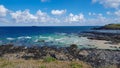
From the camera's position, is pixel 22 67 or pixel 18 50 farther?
pixel 18 50

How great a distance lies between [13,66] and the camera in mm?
14102

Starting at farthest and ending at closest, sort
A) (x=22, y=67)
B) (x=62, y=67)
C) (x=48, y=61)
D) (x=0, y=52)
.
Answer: (x=0, y=52), (x=48, y=61), (x=62, y=67), (x=22, y=67)

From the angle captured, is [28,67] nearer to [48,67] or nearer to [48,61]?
[48,67]

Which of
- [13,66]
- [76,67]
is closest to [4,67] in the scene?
[13,66]

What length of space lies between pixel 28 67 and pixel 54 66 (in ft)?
6.13

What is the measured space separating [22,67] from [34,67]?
0.73m

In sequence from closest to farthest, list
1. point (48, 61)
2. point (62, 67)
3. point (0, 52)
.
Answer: point (62, 67) < point (48, 61) < point (0, 52)

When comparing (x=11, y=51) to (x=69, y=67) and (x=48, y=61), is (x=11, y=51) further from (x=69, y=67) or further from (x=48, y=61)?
(x=69, y=67)

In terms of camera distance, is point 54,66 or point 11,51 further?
point 11,51

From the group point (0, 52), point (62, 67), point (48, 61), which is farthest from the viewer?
point (0, 52)

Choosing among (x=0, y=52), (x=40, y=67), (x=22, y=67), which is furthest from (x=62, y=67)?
(x=0, y=52)

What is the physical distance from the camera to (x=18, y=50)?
3984cm

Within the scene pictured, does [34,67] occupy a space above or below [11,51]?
above

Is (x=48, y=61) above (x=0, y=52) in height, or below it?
above
